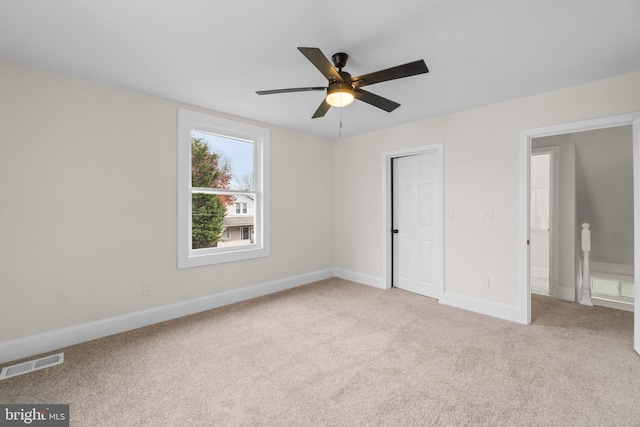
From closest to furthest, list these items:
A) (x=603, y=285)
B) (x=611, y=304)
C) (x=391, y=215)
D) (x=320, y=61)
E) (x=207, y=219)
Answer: (x=320, y=61) < (x=611, y=304) < (x=207, y=219) < (x=391, y=215) < (x=603, y=285)

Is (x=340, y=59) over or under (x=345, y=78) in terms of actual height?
over

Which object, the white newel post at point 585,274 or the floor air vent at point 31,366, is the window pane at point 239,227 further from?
the white newel post at point 585,274

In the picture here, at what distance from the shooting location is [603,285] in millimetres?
4730

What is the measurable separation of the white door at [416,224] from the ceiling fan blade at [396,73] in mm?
2219

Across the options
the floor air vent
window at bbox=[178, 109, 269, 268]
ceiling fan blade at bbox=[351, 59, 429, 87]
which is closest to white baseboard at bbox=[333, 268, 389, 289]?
window at bbox=[178, 109, 269, 268]

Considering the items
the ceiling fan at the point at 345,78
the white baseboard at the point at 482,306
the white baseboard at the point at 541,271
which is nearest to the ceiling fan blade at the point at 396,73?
the ceiling fan at the point at 345,78

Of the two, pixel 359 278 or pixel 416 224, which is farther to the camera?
pixel 359 278

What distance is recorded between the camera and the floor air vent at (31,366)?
2160 mm

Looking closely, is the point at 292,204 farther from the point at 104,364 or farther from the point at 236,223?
the point at 104,364

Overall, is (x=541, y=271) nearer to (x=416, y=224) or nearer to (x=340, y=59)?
(x=416, y=224)

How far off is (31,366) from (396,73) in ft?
11.9

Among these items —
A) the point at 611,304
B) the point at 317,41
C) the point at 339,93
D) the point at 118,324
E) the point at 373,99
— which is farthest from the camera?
the point at 611,304

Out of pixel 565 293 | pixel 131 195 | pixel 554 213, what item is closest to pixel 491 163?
pixel 554 213

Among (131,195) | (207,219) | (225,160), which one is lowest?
(207,219)
